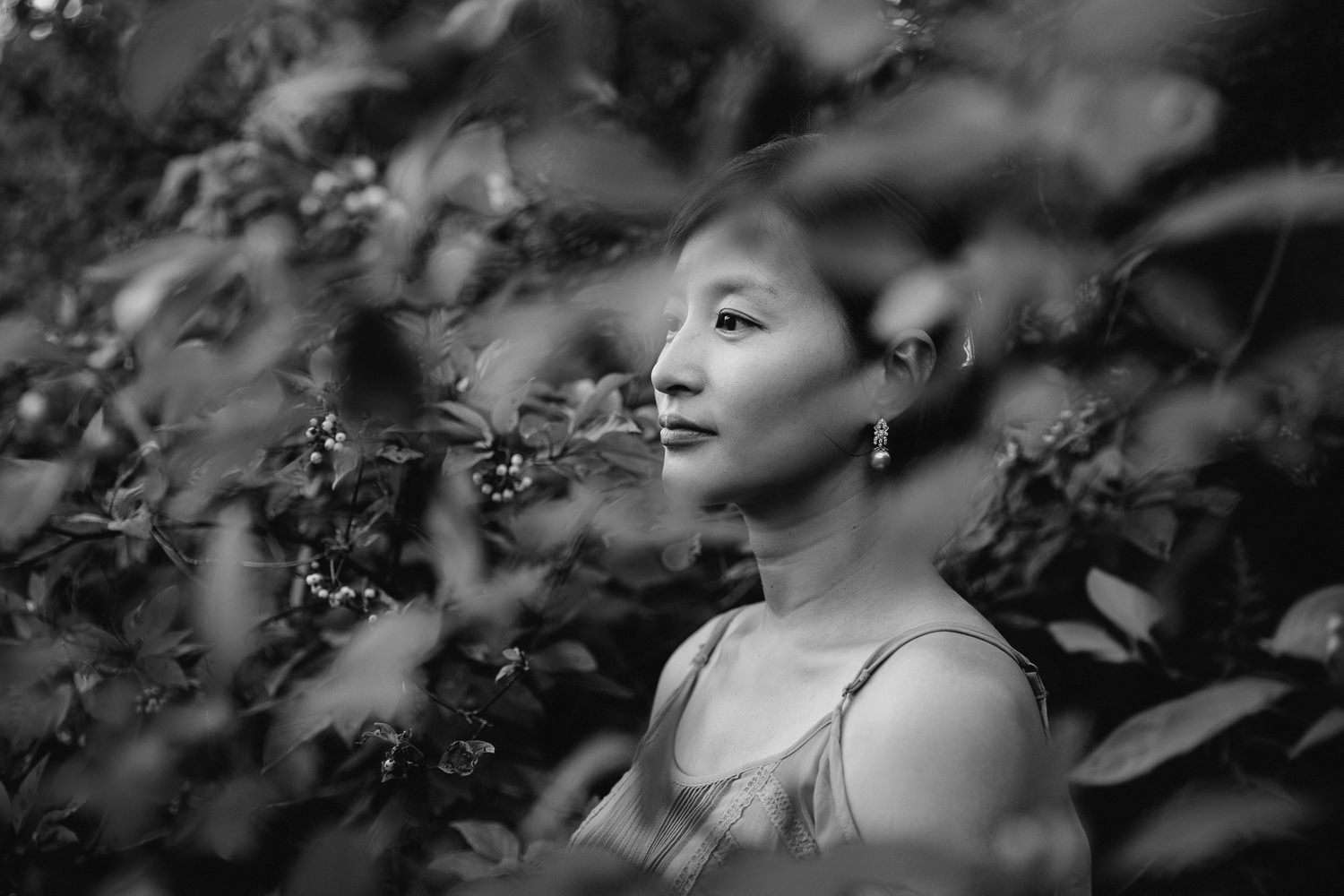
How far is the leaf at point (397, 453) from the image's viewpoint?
1064 mm

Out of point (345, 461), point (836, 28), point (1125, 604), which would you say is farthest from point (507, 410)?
point (1125, 604)

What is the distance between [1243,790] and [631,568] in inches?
25.0

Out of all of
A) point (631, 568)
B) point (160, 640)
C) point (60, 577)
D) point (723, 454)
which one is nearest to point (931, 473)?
point (723, 454)

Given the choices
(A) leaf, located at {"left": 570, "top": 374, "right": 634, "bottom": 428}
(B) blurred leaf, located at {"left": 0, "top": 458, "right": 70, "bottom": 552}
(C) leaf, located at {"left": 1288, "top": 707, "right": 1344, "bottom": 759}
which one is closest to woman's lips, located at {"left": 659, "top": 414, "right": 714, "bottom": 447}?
(A) leaf, located at {"left": 570, "top": 374, "right": 634, "bottom": 428}

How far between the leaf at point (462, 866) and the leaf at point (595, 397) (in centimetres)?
42

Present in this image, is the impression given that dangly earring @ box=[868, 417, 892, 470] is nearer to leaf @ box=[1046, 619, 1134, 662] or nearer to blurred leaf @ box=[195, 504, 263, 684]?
leaf @ box=[1046, 619, 1134, 662]

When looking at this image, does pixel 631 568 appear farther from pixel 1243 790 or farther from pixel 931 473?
pixel 1243 790

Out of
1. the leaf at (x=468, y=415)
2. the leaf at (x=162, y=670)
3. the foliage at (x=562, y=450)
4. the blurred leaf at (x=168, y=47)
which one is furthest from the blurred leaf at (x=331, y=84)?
the leaf at (x=162, y=670)

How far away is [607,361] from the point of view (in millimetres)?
1333

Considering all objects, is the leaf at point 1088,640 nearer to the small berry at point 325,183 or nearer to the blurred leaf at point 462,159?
the blurred leaf at point 462,159

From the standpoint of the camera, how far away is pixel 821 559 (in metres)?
1.00

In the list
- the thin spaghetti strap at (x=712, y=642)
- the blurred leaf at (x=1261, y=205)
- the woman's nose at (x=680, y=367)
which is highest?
the blurred leaf at (x=1261, y=205)

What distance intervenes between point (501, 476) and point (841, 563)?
35 cm

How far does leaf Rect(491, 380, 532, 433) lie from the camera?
1101mm
